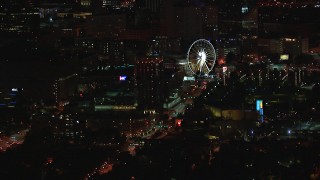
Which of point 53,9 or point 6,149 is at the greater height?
point 53,9

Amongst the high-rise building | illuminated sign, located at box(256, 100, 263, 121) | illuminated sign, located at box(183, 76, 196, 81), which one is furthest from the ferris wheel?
illuminated sign, located at box(256, 100, 263, 121)

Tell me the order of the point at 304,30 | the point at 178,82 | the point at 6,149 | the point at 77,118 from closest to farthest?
the point at 6,149
the point at 77,118
the point at 178,82
the point at 304,30

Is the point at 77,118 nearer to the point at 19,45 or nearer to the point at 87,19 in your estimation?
the point at 19,45

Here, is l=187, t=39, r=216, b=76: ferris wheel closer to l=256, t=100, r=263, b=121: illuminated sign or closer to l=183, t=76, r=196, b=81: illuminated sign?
l=183, t=76, r=196, b=81: illuminated sign

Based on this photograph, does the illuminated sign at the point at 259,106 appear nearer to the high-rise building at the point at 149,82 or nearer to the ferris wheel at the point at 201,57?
the high-rise building at the point at 149,82

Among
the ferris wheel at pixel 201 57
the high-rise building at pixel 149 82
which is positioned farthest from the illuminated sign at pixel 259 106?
the ferris wheel at pixel 201 57

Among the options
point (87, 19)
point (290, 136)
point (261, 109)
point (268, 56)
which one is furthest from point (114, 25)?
point (290, 136)

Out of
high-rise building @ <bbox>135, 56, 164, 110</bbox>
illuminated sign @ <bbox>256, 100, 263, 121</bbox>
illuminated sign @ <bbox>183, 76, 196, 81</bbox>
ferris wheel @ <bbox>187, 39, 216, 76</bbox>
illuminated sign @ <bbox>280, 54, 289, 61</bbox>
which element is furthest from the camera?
illuminated sign @ <bbox>280, 54, 289, 61</bbox>

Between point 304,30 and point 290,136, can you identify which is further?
point 304,30

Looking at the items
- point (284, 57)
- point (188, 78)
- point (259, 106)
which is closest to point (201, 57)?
point (188, 78)
